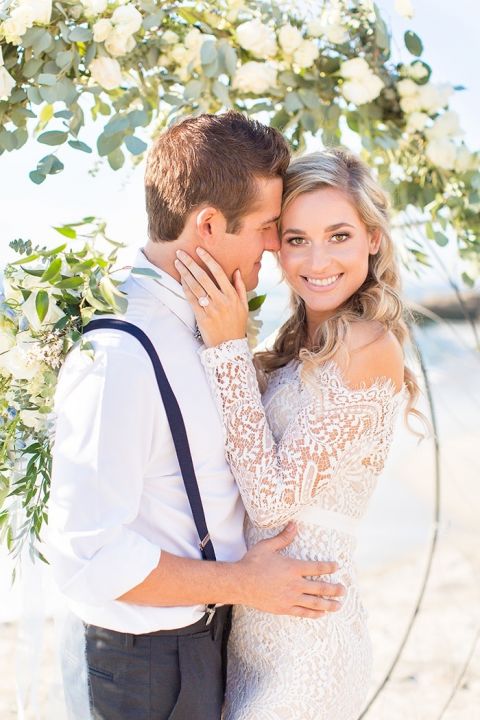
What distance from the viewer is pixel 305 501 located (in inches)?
86.4

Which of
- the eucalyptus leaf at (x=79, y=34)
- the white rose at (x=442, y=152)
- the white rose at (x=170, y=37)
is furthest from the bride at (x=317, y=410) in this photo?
the eucalyptus leaf at (x=79, y=34)

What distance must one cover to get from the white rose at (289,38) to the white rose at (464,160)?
619 millimetres

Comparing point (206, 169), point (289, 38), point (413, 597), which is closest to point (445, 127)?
point (289, 38)

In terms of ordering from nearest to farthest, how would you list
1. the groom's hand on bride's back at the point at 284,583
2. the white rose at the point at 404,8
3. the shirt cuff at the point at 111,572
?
1. the shirt cuff at the point at 111,572
2. the groom's hand on bride's back at the point at 284,583
3. the white rose at the point at 404,8

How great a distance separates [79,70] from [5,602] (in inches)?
74.5

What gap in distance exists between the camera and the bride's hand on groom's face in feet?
7.16

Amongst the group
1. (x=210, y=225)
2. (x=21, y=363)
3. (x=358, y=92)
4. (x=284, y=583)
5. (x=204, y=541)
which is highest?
(x=358, y=92)

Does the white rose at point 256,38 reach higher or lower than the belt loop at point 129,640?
higher

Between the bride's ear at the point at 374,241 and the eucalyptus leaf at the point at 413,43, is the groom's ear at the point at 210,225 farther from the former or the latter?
the eucalyptus leaf at the point at 413,43

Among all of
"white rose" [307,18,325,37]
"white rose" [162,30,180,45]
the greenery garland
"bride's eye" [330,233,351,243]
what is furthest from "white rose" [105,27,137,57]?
"bride's eye" [330,233,351,243]

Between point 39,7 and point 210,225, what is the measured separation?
780mm

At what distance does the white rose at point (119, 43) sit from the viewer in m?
2.46

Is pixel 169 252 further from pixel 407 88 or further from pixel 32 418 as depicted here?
pixel 407 88

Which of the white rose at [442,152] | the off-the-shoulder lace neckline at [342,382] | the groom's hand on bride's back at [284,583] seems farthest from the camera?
the white rose at [442,152]
